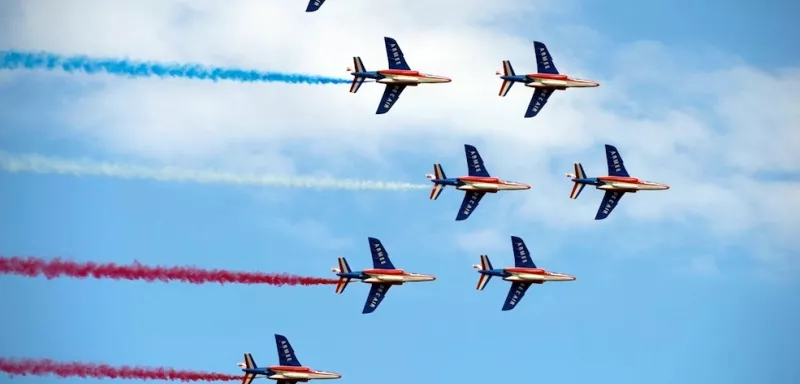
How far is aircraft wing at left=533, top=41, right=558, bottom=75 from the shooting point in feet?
436

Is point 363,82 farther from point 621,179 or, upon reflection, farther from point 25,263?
point 25,263

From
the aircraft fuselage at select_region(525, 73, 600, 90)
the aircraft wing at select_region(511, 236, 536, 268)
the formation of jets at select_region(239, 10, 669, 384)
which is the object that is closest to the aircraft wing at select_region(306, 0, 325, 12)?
the formation of jets at select_region(239, 10, 669, 384)

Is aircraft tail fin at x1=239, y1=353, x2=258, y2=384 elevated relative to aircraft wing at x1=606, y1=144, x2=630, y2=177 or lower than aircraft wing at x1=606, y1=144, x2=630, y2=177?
lower

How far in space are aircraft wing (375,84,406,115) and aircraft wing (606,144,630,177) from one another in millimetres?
15066

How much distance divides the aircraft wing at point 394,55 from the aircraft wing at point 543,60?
29.8 feet

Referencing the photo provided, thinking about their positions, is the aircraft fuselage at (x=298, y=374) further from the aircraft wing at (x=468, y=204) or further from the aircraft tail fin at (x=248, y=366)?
the aircraft wing at (x=468, y=204)

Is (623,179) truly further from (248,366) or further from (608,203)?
(248,366)

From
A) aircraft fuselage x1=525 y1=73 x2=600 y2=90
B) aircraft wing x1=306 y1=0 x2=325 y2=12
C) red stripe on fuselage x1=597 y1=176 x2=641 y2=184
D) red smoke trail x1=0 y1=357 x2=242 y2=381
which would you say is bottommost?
red smoke trail x1=0 y1=357 x2=242 y2=381

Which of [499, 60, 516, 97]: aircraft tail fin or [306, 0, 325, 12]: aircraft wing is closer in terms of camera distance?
[306, 0, 325, 12]: aircraft wing

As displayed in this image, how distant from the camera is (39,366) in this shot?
10638 centimetres

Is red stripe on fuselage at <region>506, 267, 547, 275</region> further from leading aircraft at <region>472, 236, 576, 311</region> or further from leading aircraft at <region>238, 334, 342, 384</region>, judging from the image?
leading aircraft at <region>238, 334, 342, 384</region>

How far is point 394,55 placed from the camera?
12925 centimetres

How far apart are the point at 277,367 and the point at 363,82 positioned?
18171 mm

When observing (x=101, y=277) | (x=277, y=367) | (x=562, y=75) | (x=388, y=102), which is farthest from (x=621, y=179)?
(x=101, y=277)
